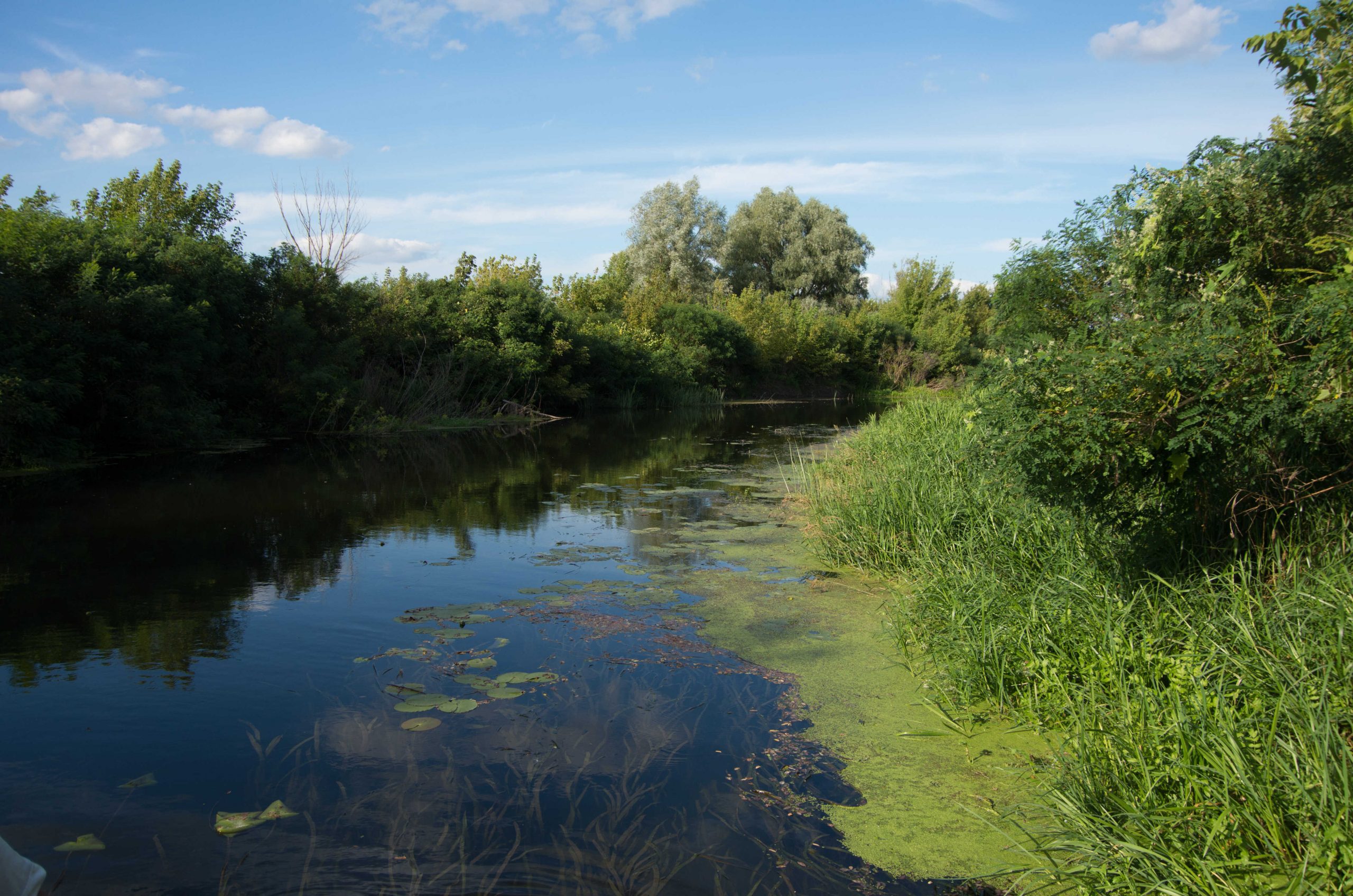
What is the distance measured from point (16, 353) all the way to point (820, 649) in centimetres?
1367

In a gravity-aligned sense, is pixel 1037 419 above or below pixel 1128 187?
below

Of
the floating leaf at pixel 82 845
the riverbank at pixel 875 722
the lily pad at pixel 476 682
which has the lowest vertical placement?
the riverbank at pixel 875 722

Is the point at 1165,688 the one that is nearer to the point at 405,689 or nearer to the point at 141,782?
the point at 405,689

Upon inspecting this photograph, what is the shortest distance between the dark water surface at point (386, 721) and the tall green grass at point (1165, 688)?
2.99ft

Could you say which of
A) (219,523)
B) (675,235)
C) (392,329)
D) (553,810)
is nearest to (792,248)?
(675,235)

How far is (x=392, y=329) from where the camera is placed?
25.6 meters

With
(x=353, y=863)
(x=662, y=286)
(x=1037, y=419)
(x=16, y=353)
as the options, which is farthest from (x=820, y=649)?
(x=662, y=286)

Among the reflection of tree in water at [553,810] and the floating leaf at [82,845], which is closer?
the reflection of tree in water at [553,810]

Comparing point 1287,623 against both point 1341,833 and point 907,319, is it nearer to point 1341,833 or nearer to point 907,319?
point 1341,833

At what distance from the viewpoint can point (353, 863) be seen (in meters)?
3.40

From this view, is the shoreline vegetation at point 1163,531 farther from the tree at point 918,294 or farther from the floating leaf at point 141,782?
the tree at point 918,294

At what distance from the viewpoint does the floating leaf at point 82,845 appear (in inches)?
136

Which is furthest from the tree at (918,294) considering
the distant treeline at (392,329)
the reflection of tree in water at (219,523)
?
the reflection of tree in water at (219,523)

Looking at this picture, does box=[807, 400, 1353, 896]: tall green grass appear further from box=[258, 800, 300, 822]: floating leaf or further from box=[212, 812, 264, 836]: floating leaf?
box=[212, 812, 264, 836]: floating leaf
